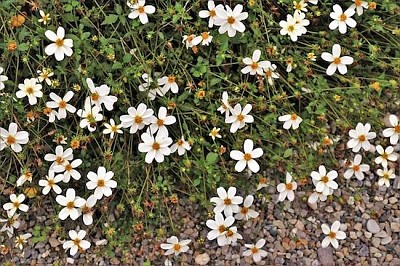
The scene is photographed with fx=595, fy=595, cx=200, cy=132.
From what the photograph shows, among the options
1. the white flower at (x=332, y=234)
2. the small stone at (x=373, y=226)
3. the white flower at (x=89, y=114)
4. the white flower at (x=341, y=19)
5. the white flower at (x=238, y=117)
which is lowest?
the small stone at (x=373, y=226)

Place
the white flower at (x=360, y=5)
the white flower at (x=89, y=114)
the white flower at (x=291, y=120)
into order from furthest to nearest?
the white flower at (x=360, y=5)
the white flower at (x=291, y=120)
the white flower at (x=89, y=114)

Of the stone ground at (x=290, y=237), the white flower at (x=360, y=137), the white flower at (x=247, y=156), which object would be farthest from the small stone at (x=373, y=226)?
the white flower at (x=247, y=156)

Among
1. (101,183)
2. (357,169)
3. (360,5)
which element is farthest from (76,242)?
(360,5)

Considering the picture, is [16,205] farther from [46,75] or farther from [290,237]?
[290,237]

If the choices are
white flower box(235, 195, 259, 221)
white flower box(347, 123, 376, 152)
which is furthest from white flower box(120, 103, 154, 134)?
white flower box(347, 123, 376, 152)

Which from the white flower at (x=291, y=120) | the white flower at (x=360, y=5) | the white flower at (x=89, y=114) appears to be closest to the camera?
the white flower at (x=89, y=114)

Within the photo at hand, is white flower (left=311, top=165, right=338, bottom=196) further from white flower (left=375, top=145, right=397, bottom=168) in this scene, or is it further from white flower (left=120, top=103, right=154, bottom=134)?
white flower (left=120, top=103, right=154, bottom=134)

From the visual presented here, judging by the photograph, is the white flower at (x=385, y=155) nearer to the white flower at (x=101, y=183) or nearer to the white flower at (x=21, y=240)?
the white flower at (x=101, y=183)
